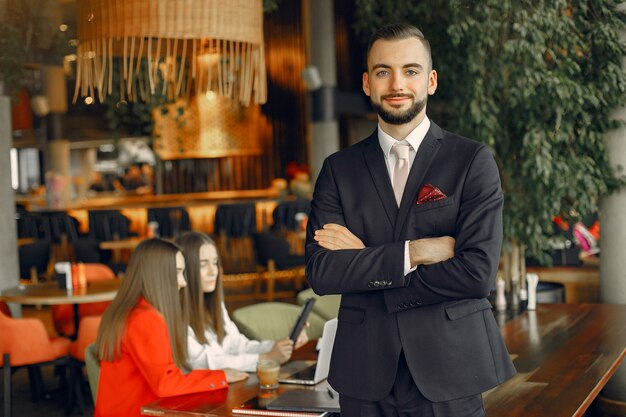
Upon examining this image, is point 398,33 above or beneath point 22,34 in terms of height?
beneath

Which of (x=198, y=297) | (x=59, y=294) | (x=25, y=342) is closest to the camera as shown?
(x=198, y=297)

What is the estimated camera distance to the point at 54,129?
53.0 feet

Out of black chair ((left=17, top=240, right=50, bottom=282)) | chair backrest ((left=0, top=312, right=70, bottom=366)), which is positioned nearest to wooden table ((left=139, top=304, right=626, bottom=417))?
chair backrest ((left=0, top=312, right=70, bottom=366))

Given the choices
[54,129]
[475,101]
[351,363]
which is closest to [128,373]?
[351,363]

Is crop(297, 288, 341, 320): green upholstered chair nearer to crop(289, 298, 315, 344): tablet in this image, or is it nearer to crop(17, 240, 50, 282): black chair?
crop(289, 298, 315, 344): tablet

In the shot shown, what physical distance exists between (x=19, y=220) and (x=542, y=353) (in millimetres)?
9468

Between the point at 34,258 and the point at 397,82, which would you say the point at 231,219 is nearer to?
the point at 34,258

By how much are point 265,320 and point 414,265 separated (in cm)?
253

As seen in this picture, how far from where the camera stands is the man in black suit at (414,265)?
182 cm

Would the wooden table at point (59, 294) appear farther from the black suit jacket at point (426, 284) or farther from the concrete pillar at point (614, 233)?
the black suit jacket at point (426, 284)

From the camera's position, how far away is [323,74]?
12961mm

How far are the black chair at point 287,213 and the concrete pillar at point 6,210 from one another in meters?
4.84

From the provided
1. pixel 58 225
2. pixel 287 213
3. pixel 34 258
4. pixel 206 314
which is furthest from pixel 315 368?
pixel 58 225

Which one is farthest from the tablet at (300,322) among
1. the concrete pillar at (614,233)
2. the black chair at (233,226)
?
the black chair at (233,226)
